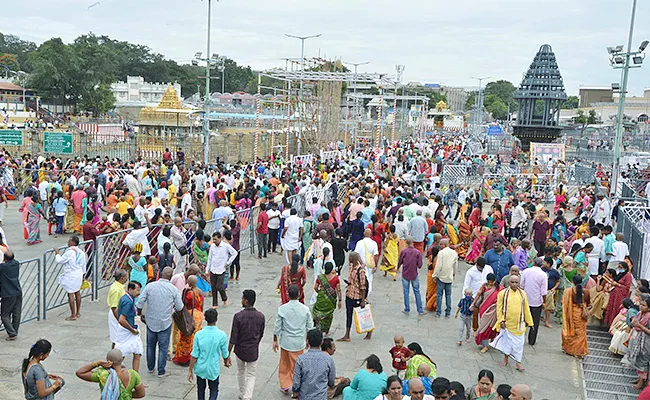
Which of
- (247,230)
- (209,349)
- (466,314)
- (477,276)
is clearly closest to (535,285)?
(477,276)

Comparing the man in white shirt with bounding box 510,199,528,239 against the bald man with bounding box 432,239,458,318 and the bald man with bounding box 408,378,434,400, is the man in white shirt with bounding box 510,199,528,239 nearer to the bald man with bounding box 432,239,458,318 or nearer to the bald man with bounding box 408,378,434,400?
the bald man with bounding box 432,239,458,318

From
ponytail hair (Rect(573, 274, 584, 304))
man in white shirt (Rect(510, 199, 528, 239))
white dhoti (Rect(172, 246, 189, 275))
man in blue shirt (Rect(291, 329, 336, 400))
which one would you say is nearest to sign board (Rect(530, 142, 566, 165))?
man in white shirt (Rect(510, 199, 528, 239))

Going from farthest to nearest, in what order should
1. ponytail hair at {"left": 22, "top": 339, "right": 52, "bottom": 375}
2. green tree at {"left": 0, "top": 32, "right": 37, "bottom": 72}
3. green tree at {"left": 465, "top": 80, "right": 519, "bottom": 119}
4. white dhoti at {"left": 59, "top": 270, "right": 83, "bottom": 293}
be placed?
green tree at {"left": 465, "top": 80, "right": 519, "bottom": 119} < green tree at {"left": 0, "top": 32, "right": 37, "bottom": 72} < white dhoti at {"left": 59, "top": 270, "right": 83, "bottom": 293} < ponytail hair at {"left": 22, "top": 339, "right": 52, "bottom": 375}

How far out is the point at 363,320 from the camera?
9125 mm

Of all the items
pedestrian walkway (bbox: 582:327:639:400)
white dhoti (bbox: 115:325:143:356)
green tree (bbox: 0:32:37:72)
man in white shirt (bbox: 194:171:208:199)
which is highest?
green tree (bbox: 0:32:37:72)

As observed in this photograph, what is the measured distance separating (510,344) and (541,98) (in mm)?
39858

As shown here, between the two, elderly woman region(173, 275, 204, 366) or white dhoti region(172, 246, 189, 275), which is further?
white dhoti region(172, 246, 189, 275)

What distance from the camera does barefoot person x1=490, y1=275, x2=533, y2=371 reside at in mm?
8250

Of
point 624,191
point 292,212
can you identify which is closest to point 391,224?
point 292,212

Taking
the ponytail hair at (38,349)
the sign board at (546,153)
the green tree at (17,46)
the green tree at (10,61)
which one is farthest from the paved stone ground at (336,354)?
the green tree at (17,46)

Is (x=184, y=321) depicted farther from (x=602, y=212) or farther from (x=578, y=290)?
(x=602, y=212)

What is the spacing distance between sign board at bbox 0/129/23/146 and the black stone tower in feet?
112

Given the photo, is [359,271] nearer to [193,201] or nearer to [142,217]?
[142,217]

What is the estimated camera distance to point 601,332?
10.5 m
